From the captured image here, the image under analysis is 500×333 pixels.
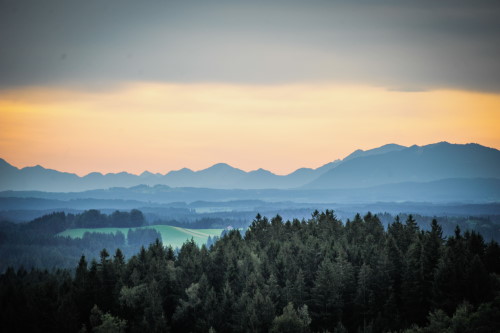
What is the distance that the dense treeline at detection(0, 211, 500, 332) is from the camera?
10575cm

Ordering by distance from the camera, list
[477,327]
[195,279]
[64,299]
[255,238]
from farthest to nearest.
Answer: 1. [255,238]
2. [195,279]
3. [64,299]
4. [477,327]

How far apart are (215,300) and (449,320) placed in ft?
132

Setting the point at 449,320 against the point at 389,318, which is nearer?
the point at 449,320

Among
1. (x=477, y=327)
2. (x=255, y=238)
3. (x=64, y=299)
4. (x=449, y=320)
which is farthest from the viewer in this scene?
(x=255, y=238)

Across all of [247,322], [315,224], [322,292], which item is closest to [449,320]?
[322,292]

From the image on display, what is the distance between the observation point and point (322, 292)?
114625 mm

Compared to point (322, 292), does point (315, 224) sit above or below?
above

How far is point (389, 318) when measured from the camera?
107625mm

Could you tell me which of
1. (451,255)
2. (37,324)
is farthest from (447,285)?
(37,324)

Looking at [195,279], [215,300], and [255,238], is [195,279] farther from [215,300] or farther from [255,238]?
[255,238]

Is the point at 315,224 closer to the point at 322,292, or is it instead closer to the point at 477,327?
the point at 322,292

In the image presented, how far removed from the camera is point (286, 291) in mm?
115938

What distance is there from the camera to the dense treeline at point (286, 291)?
10575cm

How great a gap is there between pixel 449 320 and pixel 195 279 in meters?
48.1
